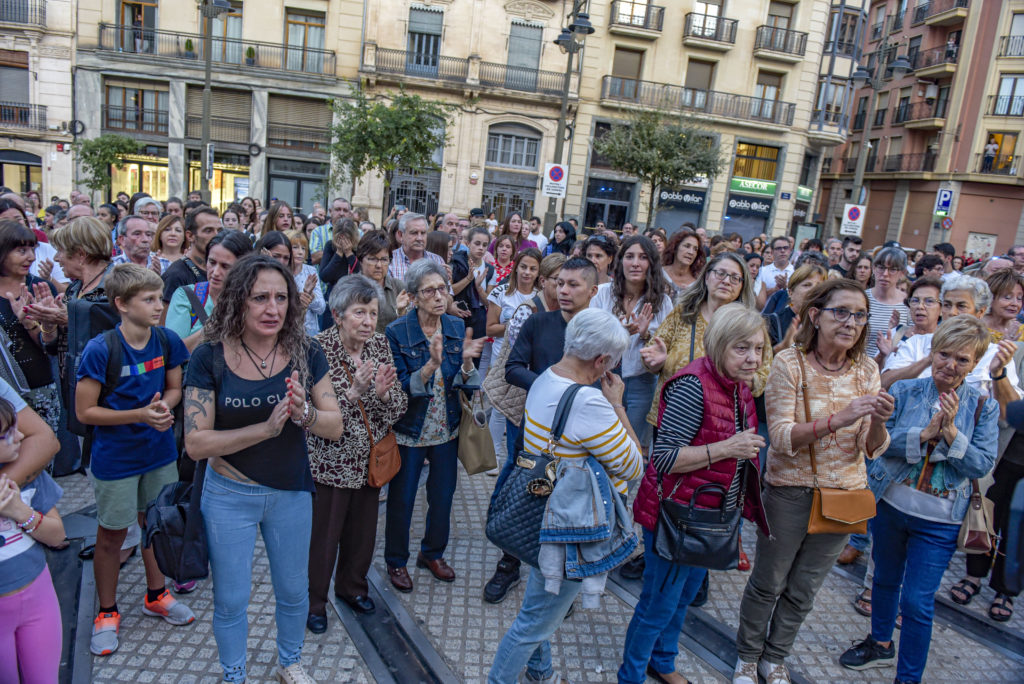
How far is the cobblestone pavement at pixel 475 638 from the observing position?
314 cm

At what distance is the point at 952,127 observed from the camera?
28844mm

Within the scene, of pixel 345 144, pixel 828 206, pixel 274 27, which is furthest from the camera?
pixel 828 206

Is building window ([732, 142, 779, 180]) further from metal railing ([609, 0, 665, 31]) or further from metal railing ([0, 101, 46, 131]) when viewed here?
metal railing ([0, 101, 46, 131])

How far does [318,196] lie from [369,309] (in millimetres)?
23841

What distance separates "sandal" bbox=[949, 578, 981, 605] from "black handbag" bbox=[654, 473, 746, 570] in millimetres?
2657

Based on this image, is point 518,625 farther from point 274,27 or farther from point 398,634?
point 274,27

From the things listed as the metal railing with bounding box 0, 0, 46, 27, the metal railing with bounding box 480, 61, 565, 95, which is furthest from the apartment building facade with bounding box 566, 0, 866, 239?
the metal railing with bounding box 0, 0, 46, 27

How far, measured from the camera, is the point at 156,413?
281cm

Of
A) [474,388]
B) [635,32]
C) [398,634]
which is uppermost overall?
[635,32]

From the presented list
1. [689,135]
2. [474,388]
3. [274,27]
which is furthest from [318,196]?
→ [474,388]

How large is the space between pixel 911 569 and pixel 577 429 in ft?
6.99

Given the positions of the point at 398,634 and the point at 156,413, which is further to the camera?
the point at 398,634

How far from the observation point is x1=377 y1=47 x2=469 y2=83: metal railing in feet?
81.4

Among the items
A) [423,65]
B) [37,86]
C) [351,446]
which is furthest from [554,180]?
[37,86]
